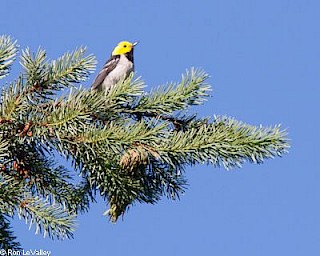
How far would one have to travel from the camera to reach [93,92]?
1.86 m

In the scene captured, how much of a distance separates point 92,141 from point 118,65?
4.06 meters

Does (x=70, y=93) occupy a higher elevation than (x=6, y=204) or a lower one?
higher

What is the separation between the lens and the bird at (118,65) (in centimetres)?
495

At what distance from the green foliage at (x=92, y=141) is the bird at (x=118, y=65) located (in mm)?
2498

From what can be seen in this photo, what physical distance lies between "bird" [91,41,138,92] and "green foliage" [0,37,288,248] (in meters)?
2.50

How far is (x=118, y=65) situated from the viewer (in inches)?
228

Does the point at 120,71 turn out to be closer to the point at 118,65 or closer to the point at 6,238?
the point at 118,65

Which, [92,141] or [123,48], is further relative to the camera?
[123,48]

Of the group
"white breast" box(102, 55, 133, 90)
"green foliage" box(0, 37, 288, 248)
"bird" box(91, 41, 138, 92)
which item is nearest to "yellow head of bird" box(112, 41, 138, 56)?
"bird" box(91, 41, 138, 92)

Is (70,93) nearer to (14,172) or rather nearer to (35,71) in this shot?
(35,71)

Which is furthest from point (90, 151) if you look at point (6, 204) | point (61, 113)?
point (6, 204)

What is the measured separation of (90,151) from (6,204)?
0.26m

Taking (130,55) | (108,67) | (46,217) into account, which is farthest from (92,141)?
(130,55)

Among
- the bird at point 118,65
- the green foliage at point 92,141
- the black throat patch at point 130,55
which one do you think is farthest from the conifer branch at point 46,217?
the black throat patch at point 130,55
